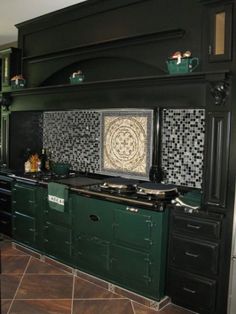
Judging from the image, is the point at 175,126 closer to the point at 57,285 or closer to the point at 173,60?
the point at 173,60

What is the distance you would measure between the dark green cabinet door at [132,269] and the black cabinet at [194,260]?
6.8 inches

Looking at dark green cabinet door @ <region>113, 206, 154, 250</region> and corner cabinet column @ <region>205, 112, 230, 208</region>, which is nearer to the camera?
corner cabinet column @ <region>205, 112, 230, 208</region>

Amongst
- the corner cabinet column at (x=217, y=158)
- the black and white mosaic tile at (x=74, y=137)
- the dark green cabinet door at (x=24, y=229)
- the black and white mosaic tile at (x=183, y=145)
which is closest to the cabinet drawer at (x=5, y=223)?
the dark green cabinet door at (x=24, y=229)

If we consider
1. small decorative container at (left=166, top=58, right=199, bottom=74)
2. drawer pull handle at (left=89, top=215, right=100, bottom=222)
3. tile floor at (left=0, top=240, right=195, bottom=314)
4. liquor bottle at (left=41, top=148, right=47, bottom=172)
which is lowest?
tile floor at (left=0, top=240, right=195, bottom=314)

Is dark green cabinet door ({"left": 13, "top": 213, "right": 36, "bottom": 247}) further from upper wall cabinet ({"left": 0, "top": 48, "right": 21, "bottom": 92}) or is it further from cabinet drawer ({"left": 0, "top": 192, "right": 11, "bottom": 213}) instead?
upper wall cabinet ({"left": 0, "top": 48, "right": 21, "bottom": 92})

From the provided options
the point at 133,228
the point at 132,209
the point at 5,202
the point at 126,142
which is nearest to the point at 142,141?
the point at 126,142

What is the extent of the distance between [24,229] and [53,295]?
1.05 meters

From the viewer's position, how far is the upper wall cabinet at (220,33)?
7.43ft

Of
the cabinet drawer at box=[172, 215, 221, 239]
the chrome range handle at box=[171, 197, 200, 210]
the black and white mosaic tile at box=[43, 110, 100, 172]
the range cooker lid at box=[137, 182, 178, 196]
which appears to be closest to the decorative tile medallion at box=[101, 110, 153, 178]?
the black and white mosaic tile at box=[43, 110, 100, 172]

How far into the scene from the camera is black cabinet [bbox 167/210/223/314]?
236 cm

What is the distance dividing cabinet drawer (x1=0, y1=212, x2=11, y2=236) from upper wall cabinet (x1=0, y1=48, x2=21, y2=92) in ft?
5.05

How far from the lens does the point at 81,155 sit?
390 cm

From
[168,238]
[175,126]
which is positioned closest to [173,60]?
[175,126]

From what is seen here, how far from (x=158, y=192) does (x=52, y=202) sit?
1119 millimetres
